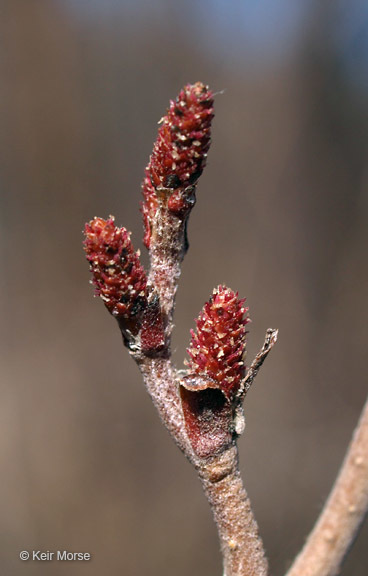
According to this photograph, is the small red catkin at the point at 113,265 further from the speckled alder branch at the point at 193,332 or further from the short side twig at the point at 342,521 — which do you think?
the short side twig at the point at 342,521

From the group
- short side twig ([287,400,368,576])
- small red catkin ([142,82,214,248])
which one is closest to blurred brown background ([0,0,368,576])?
short side twig ([287,400,368,576])

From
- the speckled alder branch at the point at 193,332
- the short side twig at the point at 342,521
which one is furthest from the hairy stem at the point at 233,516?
the short side twig at the point at 342,521

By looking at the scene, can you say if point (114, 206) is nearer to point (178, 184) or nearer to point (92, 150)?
point (92, 150)

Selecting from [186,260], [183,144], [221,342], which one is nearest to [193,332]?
[221,342]

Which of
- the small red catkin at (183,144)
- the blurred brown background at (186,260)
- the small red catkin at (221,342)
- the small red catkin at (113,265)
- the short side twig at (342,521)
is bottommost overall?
the short side twig at (342,521)

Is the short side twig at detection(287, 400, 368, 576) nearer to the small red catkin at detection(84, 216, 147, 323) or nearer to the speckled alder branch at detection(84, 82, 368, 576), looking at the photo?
the speckled alder branch at detection(84, 82, 368, 576)

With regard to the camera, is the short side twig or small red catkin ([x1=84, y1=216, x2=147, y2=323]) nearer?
small red catkin ([x1=84, y1=216, x2=147, y2=323])

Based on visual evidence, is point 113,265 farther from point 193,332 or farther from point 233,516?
point 233,516
